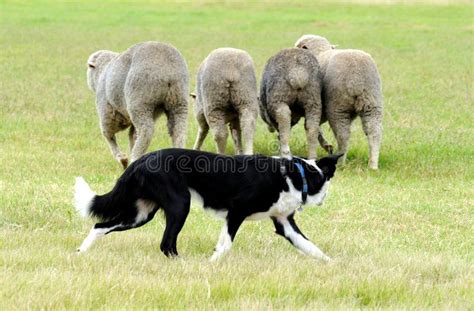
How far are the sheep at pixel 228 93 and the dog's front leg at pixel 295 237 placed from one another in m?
4.31

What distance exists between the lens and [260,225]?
28.3ft

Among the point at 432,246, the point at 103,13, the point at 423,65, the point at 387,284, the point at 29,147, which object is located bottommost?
the point at 103,13

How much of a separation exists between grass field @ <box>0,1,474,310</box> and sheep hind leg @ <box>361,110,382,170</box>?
21cm

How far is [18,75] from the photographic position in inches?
864

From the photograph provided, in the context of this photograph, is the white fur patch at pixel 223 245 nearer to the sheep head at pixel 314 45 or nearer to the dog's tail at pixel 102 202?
the dog's tail at pixel 102 202

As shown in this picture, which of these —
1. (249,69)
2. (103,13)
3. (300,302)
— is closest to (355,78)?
(249,69)

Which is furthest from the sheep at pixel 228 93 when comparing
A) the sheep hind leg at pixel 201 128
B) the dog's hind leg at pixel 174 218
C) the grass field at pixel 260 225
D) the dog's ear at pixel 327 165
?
the dog's hind leg at pixel 174 218

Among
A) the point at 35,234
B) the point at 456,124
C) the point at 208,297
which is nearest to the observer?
the point at 208,297

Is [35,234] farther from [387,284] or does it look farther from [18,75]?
[18,75]

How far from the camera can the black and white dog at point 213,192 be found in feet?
22.1

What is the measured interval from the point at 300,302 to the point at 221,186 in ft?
4.86

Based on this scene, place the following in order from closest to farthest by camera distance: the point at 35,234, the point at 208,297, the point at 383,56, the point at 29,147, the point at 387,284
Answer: the point at 208,297, the point at 387,284, the point at 35,234, the point at 29,147, the point at 383,56

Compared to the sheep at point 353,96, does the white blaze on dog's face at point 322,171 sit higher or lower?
higher

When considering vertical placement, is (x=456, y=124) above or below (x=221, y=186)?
below
